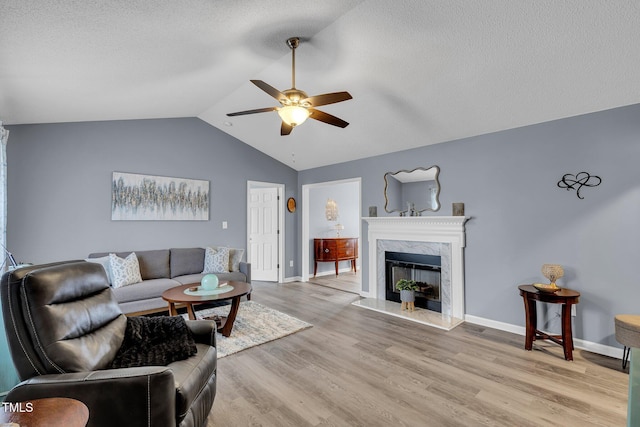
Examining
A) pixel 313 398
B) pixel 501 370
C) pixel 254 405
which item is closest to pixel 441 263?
pixel 501 370

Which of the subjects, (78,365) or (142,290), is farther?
(142,290)

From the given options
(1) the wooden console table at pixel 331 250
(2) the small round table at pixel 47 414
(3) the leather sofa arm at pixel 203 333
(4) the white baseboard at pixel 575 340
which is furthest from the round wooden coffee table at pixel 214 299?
(1) the wooden console table at pixel 331 250

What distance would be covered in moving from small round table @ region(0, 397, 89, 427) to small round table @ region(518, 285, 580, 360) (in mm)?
3393

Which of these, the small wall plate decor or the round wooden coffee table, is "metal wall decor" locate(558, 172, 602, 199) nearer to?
the round wooden coffee table

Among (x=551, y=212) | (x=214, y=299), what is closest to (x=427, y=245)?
(x=551, y=212)

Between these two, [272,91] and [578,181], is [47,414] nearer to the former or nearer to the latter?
[272,91]

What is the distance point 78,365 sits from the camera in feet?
4.64

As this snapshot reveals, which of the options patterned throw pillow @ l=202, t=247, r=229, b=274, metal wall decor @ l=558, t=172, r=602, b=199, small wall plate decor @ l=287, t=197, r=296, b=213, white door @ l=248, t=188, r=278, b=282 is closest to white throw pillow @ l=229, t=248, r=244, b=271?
patterned throw pillow @ l=202, t=247, r=229, b=274

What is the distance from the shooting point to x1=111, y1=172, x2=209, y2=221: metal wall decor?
13.8ft

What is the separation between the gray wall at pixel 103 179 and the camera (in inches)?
141

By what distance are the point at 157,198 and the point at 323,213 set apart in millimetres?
3600

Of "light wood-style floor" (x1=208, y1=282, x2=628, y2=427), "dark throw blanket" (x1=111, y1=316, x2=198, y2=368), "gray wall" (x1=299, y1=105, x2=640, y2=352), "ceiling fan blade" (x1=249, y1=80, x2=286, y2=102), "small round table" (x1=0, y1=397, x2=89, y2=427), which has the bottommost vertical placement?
"light wood-style floor" (x1=208, y1=282, x2=628, y2=427)

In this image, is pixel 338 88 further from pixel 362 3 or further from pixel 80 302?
pixel 80 302

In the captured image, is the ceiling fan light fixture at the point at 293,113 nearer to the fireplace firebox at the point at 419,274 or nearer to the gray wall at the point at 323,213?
the fireplace firebox at the point at 419,274
